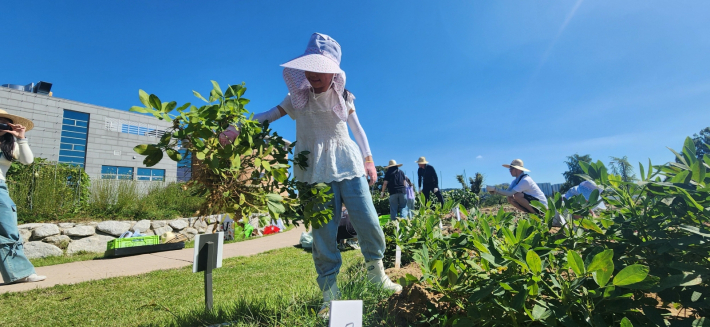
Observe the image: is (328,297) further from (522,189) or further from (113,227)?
(113,227)

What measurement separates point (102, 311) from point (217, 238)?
1.59 meters

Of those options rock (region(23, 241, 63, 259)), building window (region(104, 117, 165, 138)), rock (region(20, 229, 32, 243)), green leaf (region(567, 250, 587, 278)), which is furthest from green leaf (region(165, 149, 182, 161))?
building window (region(104, 117, 165, 138))

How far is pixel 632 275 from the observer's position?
864 mm

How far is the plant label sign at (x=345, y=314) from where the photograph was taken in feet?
3.85

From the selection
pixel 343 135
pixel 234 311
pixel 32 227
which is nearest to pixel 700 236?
pixel 343 135

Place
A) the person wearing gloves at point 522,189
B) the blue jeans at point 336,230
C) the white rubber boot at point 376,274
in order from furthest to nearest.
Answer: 1. the person wearing gloves at point 522,189
2. the white rubber boot at point 376,274
3. the blue jeans at point 336,230

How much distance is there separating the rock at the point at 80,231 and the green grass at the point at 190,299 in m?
4.43

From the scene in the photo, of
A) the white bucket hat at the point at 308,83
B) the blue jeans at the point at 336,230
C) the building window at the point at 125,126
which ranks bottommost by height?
the blue jeans at the point at 336,230

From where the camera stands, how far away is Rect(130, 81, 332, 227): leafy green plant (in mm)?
1247

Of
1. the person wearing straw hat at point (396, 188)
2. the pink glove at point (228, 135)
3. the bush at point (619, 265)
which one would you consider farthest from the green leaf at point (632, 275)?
the person wearing straw hat at point (396, 188)

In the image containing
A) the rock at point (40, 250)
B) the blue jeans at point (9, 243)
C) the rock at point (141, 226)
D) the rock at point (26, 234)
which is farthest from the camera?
the rock at point (141, 226)

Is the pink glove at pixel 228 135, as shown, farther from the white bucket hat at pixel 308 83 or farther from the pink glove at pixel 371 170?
the pink glove at pixel 371 170

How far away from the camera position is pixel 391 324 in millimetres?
1583

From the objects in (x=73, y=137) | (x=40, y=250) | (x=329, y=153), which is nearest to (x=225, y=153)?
(x=329, y=153)
